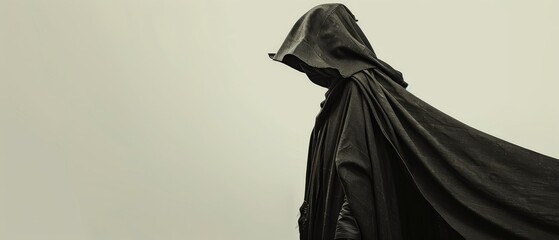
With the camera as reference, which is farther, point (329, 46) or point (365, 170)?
point (329, 46)

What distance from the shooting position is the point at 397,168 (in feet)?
5.19

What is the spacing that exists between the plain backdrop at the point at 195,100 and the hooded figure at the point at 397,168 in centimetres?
89

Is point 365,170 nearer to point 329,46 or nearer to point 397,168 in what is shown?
point 397,168

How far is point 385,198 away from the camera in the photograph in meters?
1.50

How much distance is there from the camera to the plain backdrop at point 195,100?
2.19 metres

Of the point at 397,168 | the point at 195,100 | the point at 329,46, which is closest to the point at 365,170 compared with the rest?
the point at 397,168

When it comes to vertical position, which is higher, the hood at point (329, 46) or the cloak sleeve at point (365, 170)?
the hood at point (329, 46)

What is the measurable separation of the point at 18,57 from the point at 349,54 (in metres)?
1.24

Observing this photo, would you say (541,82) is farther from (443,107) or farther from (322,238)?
(322,238)

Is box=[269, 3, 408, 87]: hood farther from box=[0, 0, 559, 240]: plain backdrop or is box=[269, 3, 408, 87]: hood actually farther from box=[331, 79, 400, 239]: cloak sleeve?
box=[0, 0, 559, 240]: plain backdrop

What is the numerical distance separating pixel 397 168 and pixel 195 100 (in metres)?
1.16

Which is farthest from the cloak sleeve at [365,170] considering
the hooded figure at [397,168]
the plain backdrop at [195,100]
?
the plain backdrop at [195,100]

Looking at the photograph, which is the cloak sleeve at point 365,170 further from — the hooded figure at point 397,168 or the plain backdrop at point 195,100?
the plain backdrop at point 195,100

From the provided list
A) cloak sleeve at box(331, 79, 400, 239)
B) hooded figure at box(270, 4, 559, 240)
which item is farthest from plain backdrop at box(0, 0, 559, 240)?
cloak sleeve at box(331, 79, 400, 239)
